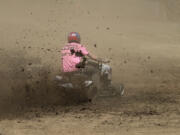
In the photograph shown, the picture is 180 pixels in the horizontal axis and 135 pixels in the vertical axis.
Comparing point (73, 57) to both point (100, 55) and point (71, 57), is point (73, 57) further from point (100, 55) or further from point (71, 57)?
point (100, 55)

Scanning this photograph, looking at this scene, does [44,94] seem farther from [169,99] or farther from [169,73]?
[169,73]

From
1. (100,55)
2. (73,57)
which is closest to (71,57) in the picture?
(73,57)

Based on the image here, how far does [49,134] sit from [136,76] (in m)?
5.48

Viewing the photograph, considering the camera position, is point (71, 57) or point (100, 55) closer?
point (71, 57)

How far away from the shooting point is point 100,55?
1367cm

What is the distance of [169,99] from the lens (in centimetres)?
845

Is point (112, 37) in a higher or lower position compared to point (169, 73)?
higher

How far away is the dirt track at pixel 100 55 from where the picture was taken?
6602 mm

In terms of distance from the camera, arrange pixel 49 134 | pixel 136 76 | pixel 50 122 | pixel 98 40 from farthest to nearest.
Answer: pixel 98 40 → pixel 136 76 → pixel 50 122 → pixel 49 134

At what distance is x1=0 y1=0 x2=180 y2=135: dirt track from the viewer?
6602 millimetres

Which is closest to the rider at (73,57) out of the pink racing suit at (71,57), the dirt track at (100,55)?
the pink racing suit at (71,57)

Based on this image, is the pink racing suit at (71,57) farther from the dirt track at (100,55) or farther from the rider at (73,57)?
the dirt track at (100,55)

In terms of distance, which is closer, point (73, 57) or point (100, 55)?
point (73, 57)

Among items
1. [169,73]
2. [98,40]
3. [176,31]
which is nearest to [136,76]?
[169,73]
